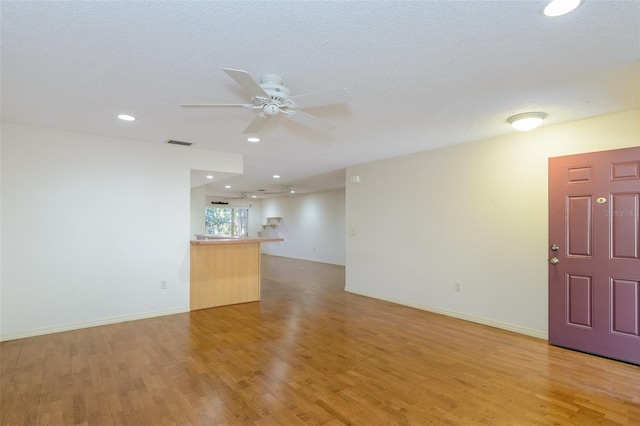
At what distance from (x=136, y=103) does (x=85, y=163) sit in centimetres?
166

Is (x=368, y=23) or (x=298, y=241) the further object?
(x=298, y=241)

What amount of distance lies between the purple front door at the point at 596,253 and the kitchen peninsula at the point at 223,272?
13.2 feet

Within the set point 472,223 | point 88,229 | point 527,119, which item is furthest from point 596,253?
point 88,229

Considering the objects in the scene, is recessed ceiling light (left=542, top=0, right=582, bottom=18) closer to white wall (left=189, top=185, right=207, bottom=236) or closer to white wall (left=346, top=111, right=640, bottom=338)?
white wall (left=346, top=111, right=640, bottom=338)

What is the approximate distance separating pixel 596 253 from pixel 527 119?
1.48 metres

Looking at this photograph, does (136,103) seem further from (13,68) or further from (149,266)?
(149,266)

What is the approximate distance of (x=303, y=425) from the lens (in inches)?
80.1

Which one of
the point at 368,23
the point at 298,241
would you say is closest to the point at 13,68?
the point at 368,23

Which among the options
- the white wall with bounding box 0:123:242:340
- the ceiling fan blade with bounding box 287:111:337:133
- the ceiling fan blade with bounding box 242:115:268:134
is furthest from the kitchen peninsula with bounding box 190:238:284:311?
the ceiling fan blade with bounding box 287:111:337:133

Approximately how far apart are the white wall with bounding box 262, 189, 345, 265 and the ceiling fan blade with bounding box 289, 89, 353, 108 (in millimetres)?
7390

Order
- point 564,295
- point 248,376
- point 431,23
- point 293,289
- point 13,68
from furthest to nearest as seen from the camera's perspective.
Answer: point 293,289
point 564,295
point 248,376
point 13,68
point 431,23

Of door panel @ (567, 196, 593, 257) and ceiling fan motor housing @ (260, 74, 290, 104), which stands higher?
ceiling fan motor housing @ (260, 74, 290, 104)

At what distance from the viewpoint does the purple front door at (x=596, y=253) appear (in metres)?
2.97

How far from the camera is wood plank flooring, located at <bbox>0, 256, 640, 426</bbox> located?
2.16 m
